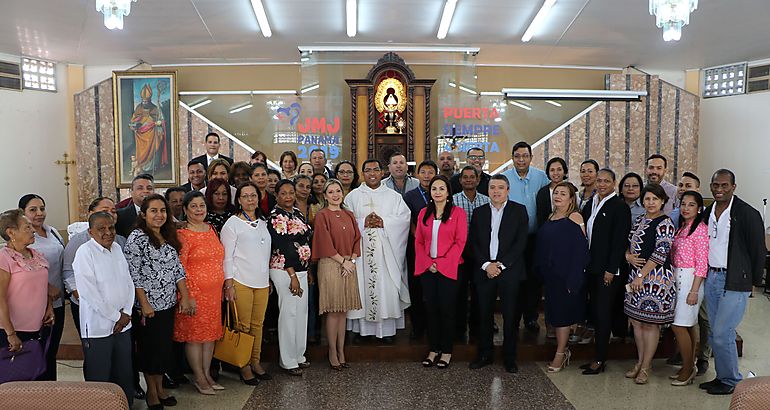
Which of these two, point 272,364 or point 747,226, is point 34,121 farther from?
point 747,226

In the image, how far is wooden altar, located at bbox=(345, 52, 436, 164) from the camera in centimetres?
941

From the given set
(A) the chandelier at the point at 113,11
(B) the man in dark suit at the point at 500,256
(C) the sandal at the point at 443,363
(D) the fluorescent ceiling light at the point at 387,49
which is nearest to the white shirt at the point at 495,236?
(B) the man in dark suit at the point at 500,256

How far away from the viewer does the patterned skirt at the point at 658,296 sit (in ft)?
13.7

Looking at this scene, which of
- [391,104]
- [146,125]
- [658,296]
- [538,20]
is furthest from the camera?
[146,125]

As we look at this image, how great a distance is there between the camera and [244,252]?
4047 millimetres

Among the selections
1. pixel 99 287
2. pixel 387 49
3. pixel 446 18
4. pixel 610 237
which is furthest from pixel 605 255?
pixel 387 49

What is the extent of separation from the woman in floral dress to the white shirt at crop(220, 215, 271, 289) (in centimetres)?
15

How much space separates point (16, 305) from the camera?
320 centimetres

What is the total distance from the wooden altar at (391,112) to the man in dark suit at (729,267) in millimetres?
5784

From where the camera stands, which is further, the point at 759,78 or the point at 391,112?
the point at 759,78

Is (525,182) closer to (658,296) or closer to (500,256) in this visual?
(500,256)

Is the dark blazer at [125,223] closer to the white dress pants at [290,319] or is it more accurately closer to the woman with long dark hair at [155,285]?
the woman with long dark hair at [155,285]

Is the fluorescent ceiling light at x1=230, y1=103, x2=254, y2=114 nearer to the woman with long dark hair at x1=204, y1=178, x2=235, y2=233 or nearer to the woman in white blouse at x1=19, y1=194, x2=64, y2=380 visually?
the woman with long dark hair at x1=204, y1=178, x2=235, y2=233

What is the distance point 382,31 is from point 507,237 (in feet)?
18.6
